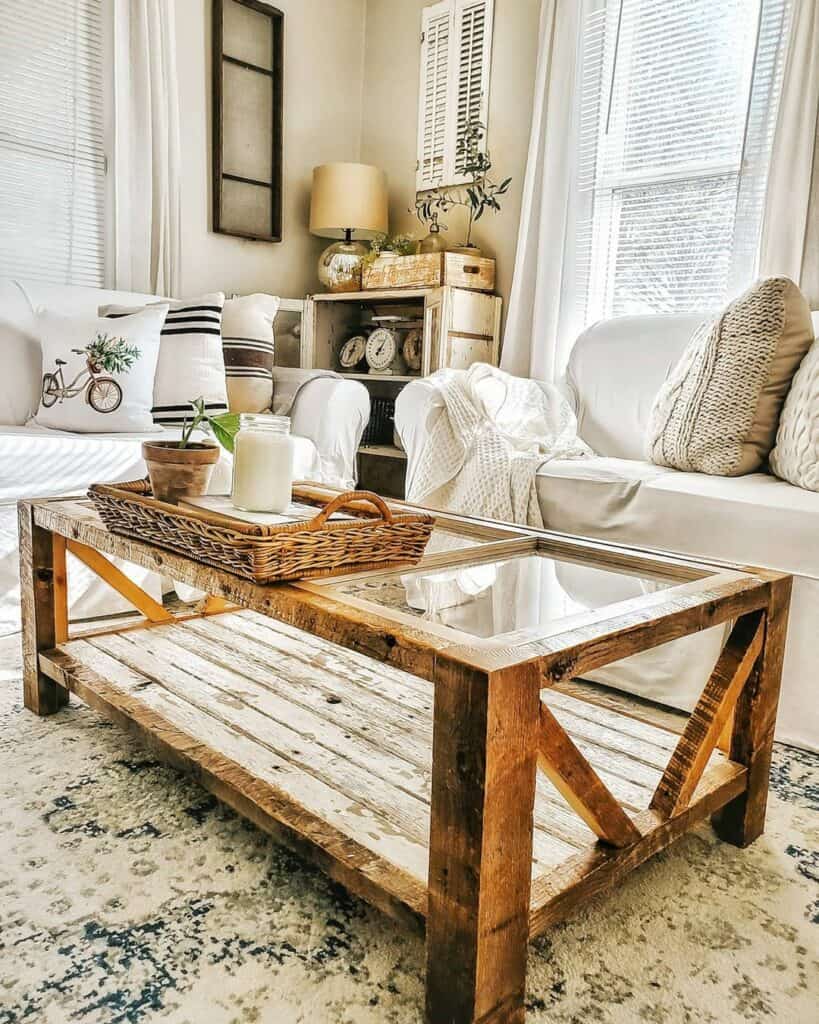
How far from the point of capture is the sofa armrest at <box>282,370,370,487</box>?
8.52ft

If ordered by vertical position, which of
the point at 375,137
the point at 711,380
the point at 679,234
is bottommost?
the point at 711,380

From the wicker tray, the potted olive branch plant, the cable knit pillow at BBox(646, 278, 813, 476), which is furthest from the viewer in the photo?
the cable knit pillow at BBox(646, 278, 813, 476)

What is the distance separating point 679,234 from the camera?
279cm

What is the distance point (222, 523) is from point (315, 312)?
103 inches

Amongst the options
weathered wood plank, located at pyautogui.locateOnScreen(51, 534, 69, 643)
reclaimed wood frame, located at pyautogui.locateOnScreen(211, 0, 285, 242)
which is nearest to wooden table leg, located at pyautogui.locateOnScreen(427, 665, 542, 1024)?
weathered wood plank, located at pyautogui.locateOnScreen(51, 534, 69, 643)

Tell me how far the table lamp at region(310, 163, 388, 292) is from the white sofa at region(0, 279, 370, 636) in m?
0.86

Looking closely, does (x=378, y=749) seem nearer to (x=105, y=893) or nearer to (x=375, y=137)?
(x=105, y=893)

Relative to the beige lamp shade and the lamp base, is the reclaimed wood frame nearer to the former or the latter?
the beige lamp shade

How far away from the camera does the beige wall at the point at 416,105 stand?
3.23 m

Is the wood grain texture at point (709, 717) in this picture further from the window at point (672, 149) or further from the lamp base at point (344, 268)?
the lamp base at point (344, 268)

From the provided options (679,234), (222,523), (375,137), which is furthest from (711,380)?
(375,137)

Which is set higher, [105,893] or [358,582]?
[358,582]

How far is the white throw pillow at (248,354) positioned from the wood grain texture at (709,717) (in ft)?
6.28

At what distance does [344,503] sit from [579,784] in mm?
469
